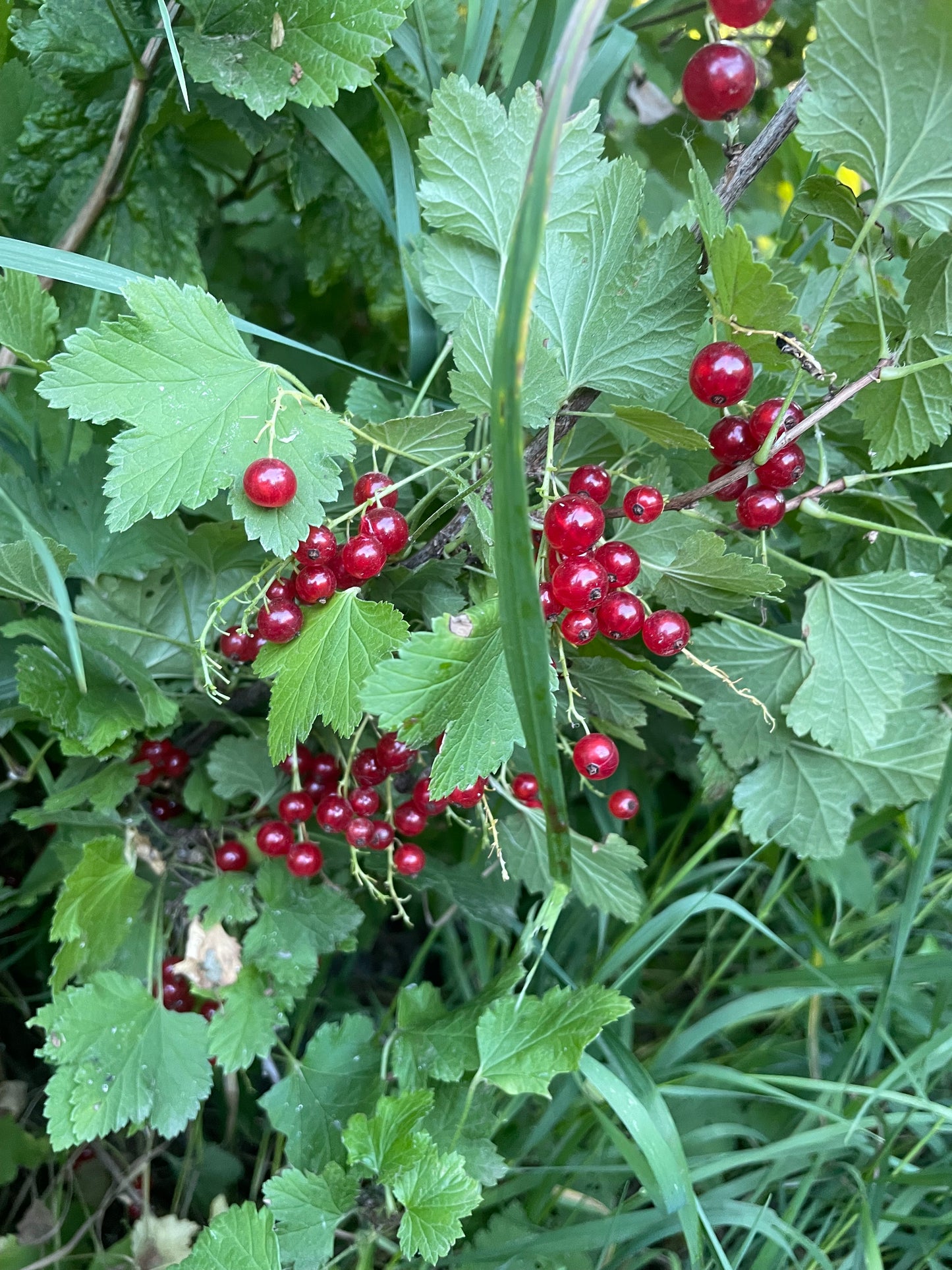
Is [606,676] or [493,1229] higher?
[606,676]

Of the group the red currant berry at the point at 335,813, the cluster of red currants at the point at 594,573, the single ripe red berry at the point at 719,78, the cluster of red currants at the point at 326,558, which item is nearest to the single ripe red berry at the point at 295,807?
the red currant berry at the point at 335,813

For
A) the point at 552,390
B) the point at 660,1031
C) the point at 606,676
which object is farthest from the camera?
the point at 660,1031

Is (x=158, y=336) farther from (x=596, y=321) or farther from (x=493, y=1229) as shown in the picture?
(x=493, y=1229)

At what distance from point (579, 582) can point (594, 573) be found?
0.01 metres

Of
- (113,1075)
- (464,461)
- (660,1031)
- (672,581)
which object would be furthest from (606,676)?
(660,1031)

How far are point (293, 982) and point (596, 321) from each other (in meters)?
0.60

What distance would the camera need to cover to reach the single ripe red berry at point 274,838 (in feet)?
2.49

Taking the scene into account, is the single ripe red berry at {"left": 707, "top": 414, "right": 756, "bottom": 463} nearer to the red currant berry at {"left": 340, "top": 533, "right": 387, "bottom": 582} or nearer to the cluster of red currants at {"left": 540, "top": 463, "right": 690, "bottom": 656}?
the cluster of red currants at {"left": 540, "top": 463, "right": 690, "bottom": 656}

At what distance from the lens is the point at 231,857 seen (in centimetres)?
80

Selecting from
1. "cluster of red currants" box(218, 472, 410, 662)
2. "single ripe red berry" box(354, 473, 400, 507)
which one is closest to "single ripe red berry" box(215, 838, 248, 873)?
"cluster of red currants" box(218, 472, 410, 662)

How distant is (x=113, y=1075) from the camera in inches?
27.6

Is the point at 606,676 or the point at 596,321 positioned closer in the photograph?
the point at 596,321

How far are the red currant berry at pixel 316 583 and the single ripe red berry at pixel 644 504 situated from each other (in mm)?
212

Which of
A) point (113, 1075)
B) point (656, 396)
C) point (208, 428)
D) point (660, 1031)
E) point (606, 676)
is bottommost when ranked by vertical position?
point (660, 1031)
